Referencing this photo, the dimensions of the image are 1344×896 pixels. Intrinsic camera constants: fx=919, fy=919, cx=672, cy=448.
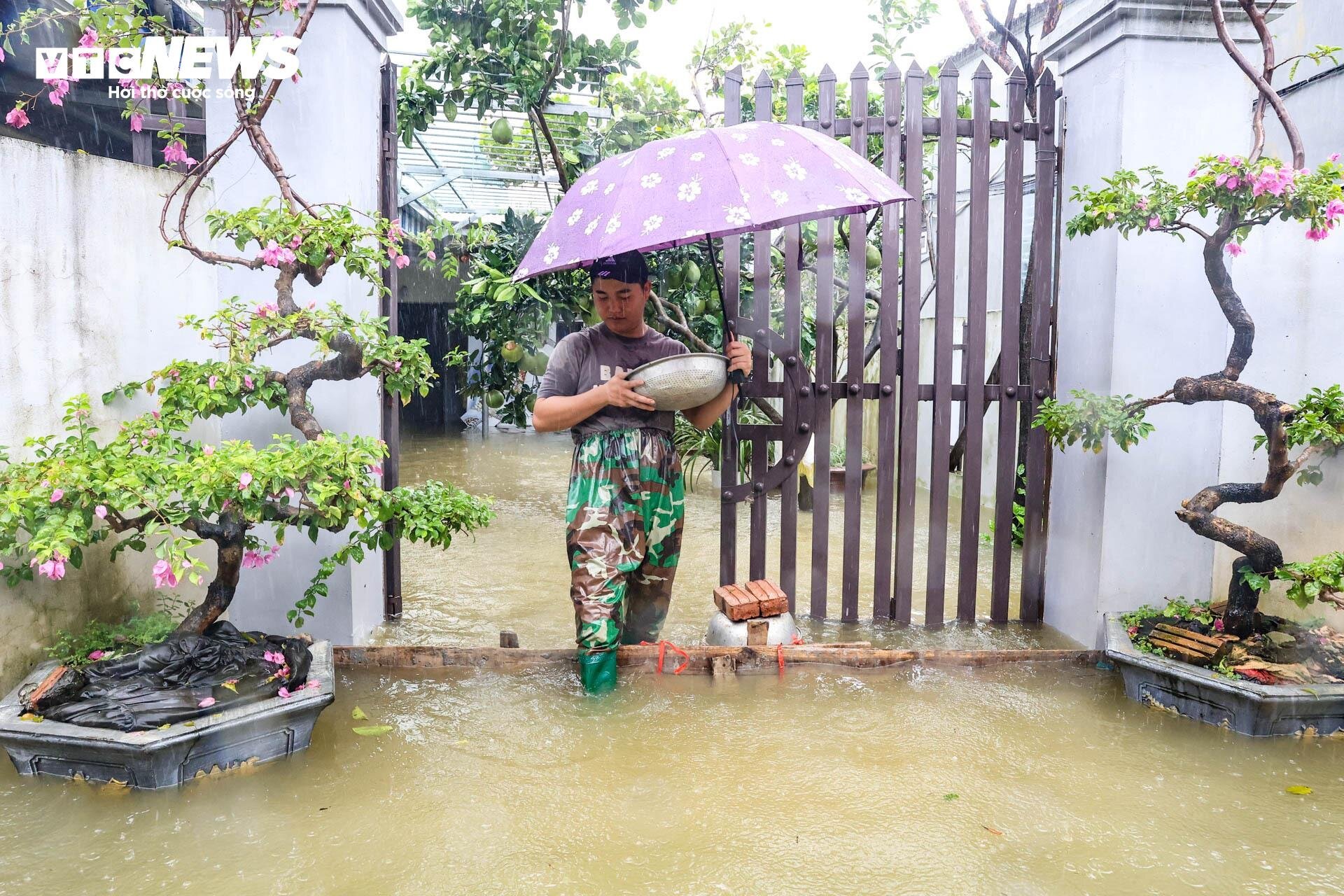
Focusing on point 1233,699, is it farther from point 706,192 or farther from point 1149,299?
point 706,192

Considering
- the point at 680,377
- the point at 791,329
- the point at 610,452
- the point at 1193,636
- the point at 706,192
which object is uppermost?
the point at 706,192

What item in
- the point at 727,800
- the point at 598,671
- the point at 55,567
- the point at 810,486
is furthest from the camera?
the point at 810,486

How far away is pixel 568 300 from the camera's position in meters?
5.71

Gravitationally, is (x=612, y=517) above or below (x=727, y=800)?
above

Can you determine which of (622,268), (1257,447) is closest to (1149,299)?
(1257,447)

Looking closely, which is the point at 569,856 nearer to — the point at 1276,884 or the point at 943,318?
the point at 1276,884

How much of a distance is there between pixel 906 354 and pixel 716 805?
8.32 ft

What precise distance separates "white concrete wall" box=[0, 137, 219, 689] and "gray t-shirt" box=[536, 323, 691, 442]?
164cm

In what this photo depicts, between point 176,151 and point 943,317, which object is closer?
point 176,151

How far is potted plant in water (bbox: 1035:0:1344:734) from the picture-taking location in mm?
3211

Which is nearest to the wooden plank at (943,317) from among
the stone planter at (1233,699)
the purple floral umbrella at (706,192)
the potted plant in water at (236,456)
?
the stone planter at (1233,699)

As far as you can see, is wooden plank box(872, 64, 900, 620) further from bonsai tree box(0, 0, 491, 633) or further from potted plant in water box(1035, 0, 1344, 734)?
bonsai tree box(0, 0, 491, 633)

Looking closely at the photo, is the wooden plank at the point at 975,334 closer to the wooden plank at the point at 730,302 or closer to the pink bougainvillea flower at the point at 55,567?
the wooden plank at the point at 730,302

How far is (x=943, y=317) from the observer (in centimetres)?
449
